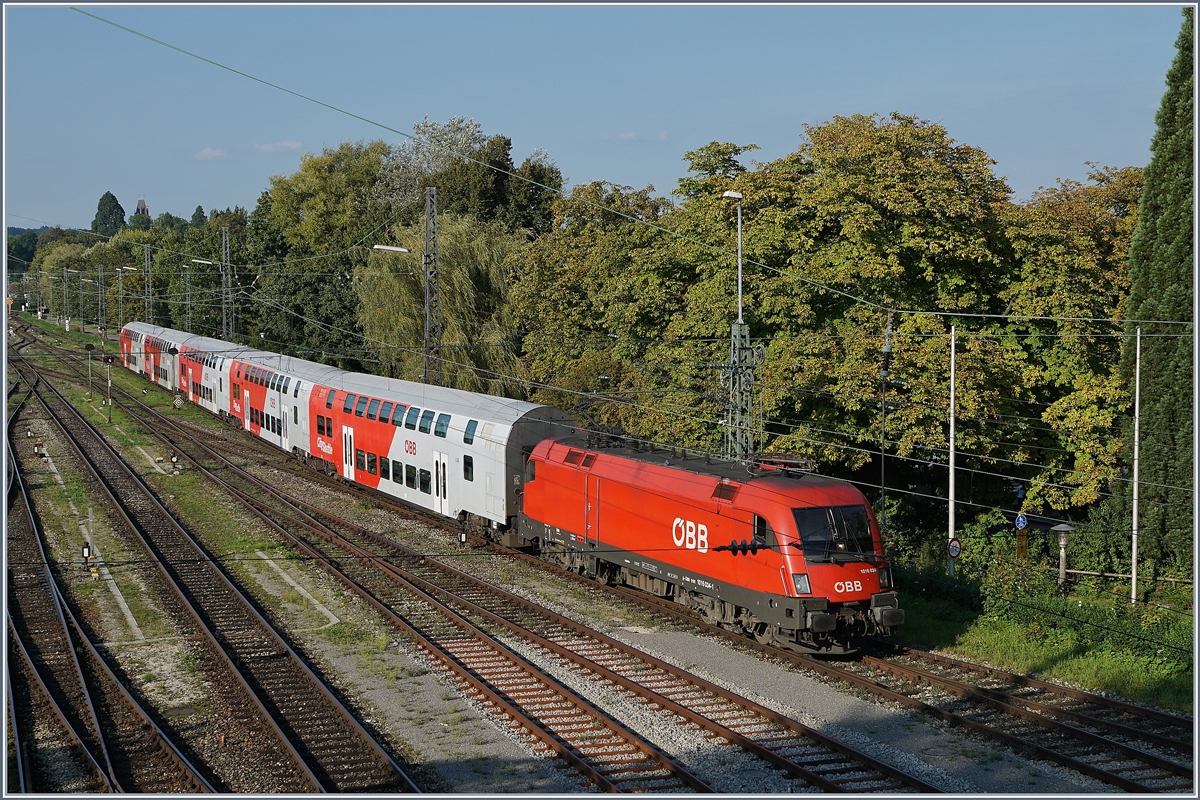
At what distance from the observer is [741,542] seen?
63.4 ft

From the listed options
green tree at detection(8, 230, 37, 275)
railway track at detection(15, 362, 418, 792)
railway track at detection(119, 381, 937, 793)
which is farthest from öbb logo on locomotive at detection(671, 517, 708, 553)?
green tree at detection(8, 230, 37, 275)

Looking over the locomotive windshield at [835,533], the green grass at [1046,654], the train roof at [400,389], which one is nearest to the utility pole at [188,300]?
the train roof at [400,389]

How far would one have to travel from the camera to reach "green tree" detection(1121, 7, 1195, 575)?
94.5ft

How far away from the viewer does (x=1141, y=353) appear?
30016 mm

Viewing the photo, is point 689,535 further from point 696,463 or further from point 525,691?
point 525,691

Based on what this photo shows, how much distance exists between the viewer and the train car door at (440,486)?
3027cm

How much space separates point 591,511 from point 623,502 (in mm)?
1487

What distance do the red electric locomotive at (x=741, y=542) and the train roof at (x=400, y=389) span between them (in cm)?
418

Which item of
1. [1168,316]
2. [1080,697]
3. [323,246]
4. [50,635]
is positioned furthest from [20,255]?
[1080,697]

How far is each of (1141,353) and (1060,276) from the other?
10.7 ft

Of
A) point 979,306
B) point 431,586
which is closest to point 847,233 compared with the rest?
point 979,306

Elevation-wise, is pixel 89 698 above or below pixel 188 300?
below

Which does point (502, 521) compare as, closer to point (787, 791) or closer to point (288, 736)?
point (288, 736)

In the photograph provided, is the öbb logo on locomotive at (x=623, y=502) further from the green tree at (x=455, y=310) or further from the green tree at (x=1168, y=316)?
the green tree at (x=1168, y=316)
